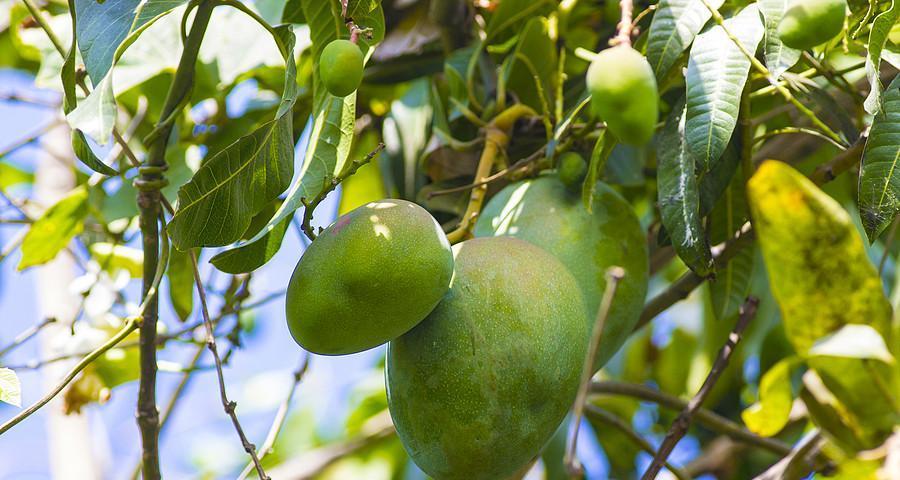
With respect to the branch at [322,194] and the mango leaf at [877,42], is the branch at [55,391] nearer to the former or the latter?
the branch at [322,194]

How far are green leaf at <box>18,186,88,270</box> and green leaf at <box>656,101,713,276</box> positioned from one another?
2.63ft

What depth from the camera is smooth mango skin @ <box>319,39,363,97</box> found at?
0.71m

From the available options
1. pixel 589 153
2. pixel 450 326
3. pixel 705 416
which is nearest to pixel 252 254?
pixel 450 326

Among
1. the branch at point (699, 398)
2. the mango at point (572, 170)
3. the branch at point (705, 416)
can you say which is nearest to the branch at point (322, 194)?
the mango at point (572, 170)

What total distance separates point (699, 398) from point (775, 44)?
0.35m

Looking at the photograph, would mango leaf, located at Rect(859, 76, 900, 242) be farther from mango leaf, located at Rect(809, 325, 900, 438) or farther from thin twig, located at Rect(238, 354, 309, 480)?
thin twig, located at Rect(238, 354, 309, 480)

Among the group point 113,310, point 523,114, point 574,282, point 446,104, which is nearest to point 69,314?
point 113,310

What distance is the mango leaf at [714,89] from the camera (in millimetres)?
772

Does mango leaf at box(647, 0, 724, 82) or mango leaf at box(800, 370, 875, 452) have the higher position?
mango leaf at box(647, 0, 724, 82)

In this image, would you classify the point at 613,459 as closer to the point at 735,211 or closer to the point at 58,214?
the point at 735,211

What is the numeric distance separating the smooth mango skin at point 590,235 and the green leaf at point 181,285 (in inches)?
16.6

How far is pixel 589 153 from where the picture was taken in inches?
41.6

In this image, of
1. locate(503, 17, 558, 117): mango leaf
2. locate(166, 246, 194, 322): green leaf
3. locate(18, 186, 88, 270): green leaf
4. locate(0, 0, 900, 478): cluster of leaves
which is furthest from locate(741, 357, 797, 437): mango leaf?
locate(18, 186, 88, 270): green leaf

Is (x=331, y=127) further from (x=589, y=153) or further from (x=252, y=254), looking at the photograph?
(x=589, y=153)
